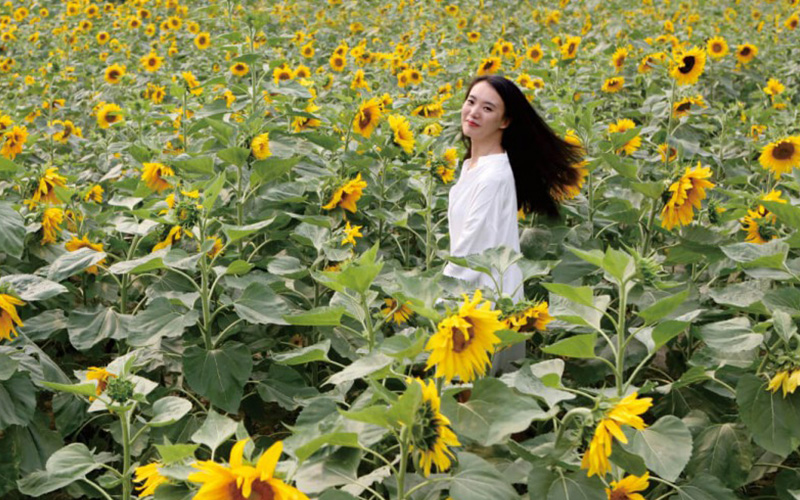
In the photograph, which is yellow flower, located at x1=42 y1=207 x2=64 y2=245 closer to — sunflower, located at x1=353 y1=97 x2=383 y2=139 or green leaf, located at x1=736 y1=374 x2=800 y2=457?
sunflower, located at x1=353 y1=97 x2=383 y2=139

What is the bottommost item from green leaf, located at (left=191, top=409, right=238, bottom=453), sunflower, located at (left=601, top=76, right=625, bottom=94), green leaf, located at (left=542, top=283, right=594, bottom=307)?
green leaf, located at (left=191, top=409, right=238, bottom=453)

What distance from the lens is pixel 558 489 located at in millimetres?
1445

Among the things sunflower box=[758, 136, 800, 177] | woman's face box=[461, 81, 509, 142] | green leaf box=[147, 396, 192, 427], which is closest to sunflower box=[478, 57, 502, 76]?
woman's face box=[461, 81, 509, 142]

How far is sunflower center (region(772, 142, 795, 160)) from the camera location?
3006 millimetres

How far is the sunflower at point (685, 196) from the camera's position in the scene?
238 centimetres

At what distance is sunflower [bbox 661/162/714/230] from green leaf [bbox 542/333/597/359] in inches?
38.6

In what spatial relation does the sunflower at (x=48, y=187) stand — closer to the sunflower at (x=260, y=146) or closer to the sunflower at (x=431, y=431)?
the sunflower at (x=260, y=146)

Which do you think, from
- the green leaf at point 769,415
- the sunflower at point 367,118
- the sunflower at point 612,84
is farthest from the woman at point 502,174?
the sunflower at point 612,84

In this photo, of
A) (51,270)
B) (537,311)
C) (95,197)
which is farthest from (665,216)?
(95,197)

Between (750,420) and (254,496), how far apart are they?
1.10m

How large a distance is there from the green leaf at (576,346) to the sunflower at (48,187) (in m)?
1.98

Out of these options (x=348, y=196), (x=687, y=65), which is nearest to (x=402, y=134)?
(x=348, y=196)

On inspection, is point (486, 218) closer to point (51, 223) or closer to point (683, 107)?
point (51, 223)

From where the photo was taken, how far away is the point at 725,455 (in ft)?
6.07
